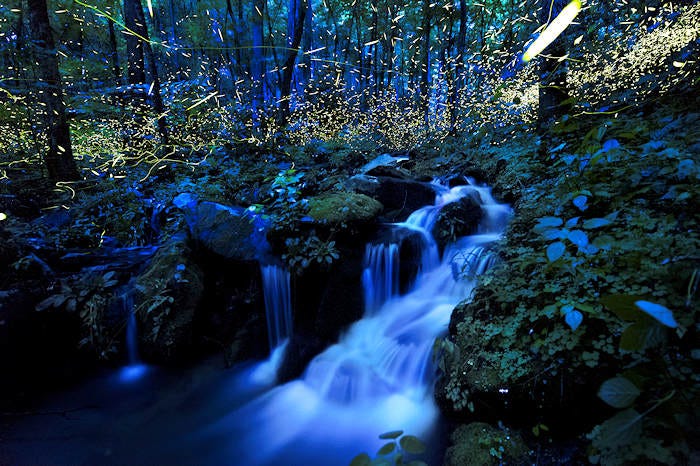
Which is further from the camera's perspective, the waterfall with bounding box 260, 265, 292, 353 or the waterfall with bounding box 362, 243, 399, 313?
the waterfall with bounding box 260, 265, 292, 353

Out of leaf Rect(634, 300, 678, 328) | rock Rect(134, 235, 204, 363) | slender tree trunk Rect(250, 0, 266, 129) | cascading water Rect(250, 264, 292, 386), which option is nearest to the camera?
leaf Rect(634, 300, 678, 328)

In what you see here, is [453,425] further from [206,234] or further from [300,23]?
[300,23]

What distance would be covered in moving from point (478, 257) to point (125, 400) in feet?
14.8

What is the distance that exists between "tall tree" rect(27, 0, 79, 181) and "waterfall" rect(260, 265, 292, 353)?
4920mm

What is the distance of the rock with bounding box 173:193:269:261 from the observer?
16.0 ft

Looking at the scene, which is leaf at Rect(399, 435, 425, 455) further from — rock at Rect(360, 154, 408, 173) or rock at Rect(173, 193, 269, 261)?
rock at Rect(360, 154, 408, 173)

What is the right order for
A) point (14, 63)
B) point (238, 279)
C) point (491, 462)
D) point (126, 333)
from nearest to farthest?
point (491, 462)
point (126, 333)
point (238, 279)
point (14, 63)

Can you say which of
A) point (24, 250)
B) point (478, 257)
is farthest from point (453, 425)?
point (24, 250)

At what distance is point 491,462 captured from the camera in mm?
2088

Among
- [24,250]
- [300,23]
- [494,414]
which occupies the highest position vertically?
[300,23]

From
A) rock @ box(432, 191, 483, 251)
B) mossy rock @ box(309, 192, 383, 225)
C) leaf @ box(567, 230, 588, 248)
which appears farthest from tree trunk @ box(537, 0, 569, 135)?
leaf @ box(567, 230, 588, 248)

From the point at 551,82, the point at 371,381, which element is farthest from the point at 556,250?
the point at 551,82

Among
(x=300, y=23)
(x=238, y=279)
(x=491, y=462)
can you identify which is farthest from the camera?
(x=300, y=23)

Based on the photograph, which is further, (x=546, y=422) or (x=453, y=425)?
(x=453, y=425)
